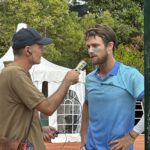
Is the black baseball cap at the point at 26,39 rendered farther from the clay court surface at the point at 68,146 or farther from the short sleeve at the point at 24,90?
the clay court surface at the point at 68,146

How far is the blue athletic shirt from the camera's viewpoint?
408cm

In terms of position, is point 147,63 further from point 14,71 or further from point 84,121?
point 84,121

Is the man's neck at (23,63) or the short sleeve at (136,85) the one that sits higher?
the man's neck at (23,63)

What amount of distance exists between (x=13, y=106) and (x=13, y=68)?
0.26 meters

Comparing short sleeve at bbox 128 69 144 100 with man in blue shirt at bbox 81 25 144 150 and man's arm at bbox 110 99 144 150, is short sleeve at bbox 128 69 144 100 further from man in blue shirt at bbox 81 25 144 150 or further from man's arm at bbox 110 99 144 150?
man's arm at bbox 110 99 144 150

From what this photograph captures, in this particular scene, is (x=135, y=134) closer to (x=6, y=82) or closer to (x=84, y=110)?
(x=84, y=110)

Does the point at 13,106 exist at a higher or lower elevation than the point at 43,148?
higher

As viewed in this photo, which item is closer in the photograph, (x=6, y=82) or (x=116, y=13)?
(x=6, y=82)

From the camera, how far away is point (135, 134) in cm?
402

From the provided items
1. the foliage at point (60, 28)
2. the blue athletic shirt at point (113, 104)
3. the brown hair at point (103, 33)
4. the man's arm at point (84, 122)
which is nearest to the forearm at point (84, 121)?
the man's arm at point (84, 122)

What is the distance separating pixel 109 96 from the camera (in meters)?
4.11

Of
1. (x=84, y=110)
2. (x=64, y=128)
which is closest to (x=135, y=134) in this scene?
(x=84, y=110)

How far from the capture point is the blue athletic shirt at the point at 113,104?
161 inches

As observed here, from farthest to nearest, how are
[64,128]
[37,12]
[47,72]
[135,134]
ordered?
[37,12] < [64,128] < [47,72] < [135,134]
